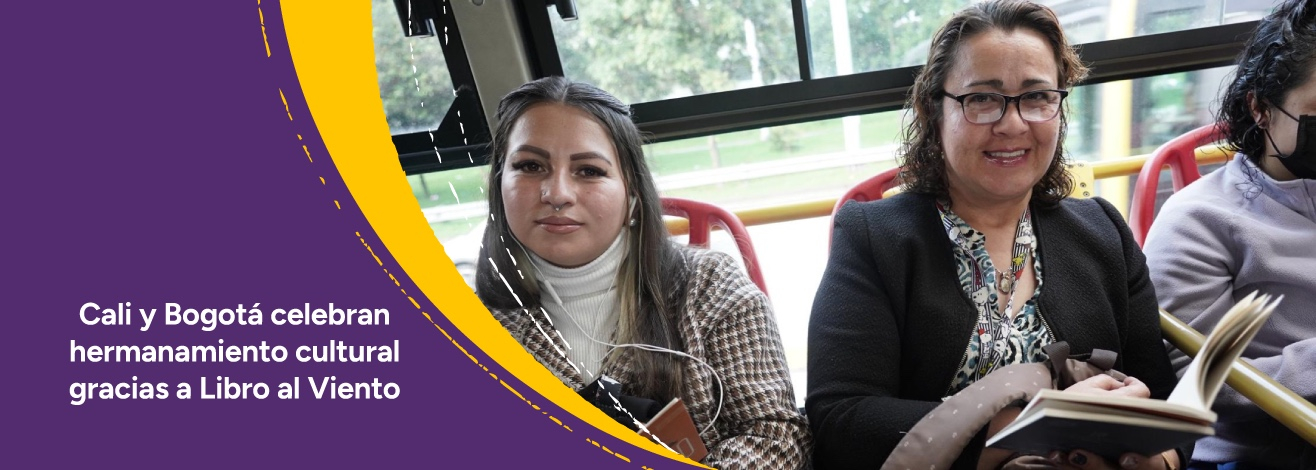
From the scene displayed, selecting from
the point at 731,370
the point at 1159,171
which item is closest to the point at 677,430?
the point at 731,370

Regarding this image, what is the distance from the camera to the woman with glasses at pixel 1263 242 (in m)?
1.53

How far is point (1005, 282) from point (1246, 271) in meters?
0.45

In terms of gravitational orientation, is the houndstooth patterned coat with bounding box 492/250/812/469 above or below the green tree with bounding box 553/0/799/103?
below

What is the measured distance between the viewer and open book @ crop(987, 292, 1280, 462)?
3.12 ft

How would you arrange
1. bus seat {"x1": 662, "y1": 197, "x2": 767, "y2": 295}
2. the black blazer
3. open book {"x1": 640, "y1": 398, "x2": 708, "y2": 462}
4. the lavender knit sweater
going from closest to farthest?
1. open book {"x1": 640, "y1": 398, "x2": 708, "y2": 462}
2. the black blazer
3. the lavender knit sweater
4. bus seat {"x1": 662, "y1": 197, "x2": 767, "y2": 295}

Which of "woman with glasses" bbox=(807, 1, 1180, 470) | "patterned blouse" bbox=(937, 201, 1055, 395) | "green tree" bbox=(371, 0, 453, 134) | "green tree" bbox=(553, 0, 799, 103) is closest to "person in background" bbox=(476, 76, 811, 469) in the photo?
"woman with glasses" bbox=(807, 1, 1180, 470)

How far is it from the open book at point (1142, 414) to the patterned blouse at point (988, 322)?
1.08 ft

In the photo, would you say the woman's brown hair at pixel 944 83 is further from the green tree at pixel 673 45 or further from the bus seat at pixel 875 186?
the green tree at pixel 673 45

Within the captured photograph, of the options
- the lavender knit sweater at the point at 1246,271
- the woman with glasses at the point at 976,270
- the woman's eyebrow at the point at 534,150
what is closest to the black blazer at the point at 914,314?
the woman with glasses at the point at 976,270

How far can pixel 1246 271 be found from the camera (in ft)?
5.11

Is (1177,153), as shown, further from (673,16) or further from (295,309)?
(295,309)

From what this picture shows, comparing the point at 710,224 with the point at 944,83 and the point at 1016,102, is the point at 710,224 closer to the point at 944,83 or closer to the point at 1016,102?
the point at 944,83

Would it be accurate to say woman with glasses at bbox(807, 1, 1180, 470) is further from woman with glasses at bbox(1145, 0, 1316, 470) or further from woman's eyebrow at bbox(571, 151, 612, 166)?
woman's eyebrow at bbox(571, 151, 612, 166)

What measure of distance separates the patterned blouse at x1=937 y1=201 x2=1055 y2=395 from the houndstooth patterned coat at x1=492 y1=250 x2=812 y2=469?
0.92 feet
